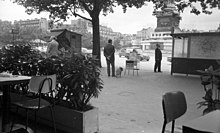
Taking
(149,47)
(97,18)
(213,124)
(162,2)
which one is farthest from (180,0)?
(149,47)

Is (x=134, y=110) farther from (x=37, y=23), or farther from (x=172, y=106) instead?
(x=37, y=23)

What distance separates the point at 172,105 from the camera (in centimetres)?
193

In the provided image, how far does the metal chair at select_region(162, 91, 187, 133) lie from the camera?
184 centimetres

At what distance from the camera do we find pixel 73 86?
2746 mm

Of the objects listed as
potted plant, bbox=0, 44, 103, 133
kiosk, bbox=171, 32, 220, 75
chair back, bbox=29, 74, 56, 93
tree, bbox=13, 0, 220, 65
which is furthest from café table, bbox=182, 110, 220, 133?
tree, bbox=13, 0, 220, 65

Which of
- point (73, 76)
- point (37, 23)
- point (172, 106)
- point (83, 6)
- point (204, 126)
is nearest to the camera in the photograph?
point (204, 126)

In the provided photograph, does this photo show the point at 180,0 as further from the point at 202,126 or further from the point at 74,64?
the point at 202,126

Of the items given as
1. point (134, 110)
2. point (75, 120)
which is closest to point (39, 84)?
point (75, 120)

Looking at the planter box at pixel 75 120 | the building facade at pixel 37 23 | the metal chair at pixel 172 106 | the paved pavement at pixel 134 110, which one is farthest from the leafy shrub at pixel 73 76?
the building facade at pixel 37 23

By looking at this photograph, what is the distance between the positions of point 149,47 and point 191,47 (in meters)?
29.3

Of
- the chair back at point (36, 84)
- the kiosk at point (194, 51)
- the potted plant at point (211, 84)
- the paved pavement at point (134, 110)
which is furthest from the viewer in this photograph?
the kiosk at point (194, 51)

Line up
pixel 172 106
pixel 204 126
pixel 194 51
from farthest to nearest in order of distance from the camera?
pixel 194 51 < pixel 172 106 < pixel 204 126

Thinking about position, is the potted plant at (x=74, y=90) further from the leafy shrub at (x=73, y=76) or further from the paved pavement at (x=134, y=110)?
the paved pavement at (x=134, y=110)

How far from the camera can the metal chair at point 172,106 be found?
1839mm
